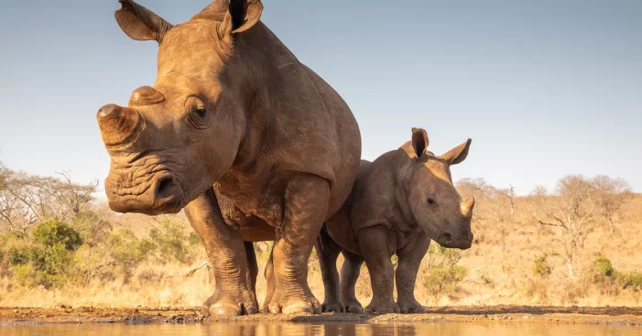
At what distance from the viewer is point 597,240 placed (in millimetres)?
36562

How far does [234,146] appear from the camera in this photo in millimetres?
6383

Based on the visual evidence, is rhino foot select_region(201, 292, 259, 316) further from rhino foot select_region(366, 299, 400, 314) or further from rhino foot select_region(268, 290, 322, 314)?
rhino foot select_region(366, 299, 400, 314)

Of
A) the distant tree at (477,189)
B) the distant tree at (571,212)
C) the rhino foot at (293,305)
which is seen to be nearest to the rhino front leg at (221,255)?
the rhino foot at (293,305)

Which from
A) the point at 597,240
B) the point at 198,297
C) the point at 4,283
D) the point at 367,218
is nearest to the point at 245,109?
the point at 367,218

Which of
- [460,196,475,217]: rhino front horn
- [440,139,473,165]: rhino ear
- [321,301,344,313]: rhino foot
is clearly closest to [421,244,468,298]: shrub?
[321,301,344,313]: rhino foot

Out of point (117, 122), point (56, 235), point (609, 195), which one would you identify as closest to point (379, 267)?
point (117, 122)

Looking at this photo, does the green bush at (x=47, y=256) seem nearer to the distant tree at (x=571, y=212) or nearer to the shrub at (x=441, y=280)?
the shrub at (x=441, y=280)

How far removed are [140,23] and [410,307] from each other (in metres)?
4.33

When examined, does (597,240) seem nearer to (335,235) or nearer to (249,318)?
(335,235)

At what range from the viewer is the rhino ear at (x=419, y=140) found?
925 cm

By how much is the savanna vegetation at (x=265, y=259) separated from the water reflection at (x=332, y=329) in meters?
5.32

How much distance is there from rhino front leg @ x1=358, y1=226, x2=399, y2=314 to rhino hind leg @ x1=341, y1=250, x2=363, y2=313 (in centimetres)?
108

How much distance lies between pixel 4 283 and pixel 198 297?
5.21 meters

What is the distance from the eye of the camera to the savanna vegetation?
14.2 meters
